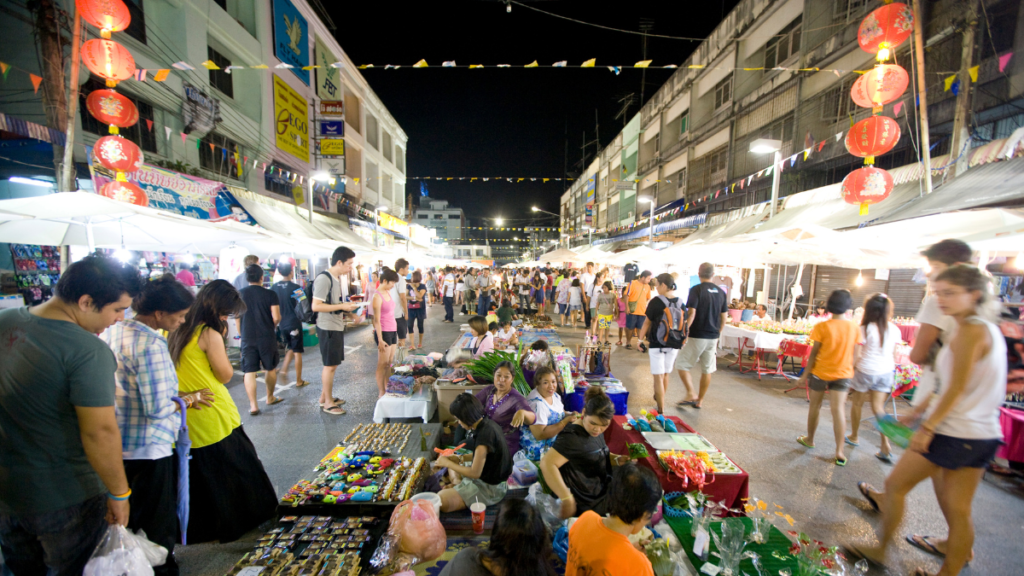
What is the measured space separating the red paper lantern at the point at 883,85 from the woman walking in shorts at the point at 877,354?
4.14 meters

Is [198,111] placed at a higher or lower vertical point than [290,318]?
higher

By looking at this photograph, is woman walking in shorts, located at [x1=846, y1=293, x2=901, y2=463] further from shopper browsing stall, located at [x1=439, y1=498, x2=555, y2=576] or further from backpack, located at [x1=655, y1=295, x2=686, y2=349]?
shopper browsing stall, located at [x1=439, y1=498, x2=555, y2=576]

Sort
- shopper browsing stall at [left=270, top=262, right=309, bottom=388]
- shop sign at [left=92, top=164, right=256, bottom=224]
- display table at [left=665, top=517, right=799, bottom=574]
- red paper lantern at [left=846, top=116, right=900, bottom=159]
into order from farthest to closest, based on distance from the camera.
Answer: shop sign at [left=92, top=164, right=256, bottom=224] → red paper lantern at [left=846, top=116, right=900, bottom=159] → shopper browsing stall at [left=270, top=262, right=309, bottom=388] → display table at [left=665, top=517, right=799, bottom=574]

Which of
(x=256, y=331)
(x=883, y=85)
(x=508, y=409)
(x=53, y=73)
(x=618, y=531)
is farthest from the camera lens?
(x=53, y=73)

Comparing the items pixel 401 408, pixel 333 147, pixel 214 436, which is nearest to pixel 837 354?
pixel 401 408

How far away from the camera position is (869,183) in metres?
6.65

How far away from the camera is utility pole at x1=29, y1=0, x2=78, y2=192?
695 centimetres

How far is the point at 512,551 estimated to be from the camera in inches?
67.7

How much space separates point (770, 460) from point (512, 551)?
3.88 meters

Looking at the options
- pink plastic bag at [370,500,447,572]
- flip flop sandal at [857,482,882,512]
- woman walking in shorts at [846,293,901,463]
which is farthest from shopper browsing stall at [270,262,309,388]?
woman walking in shorts at [846,293,901,463]

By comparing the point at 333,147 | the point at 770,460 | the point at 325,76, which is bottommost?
the point at 770,460

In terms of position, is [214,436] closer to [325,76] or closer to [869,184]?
[869,184]

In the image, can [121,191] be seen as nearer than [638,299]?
Yes

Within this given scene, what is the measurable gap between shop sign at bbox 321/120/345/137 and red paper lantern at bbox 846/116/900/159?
1717 cm
